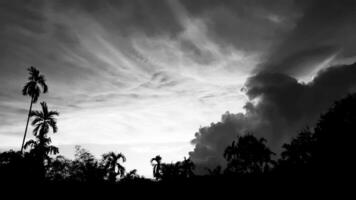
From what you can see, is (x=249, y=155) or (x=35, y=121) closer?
(x=35, y=121)

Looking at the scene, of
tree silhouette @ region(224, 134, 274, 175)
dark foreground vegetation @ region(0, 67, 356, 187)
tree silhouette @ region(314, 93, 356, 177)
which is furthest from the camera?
tree silhouette @ region(224, 134, 274, 175)

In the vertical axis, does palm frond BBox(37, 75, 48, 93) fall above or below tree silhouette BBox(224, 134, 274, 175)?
above

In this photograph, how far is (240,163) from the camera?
53156mm

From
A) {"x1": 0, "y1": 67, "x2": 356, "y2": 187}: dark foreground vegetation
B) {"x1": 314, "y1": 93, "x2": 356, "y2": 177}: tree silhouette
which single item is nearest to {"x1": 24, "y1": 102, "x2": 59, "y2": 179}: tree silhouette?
{"x1": 0, "y1": 67, "x2": 356, "y2": 187}: dark foreground vegetation

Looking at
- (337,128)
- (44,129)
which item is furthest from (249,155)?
(44,129)

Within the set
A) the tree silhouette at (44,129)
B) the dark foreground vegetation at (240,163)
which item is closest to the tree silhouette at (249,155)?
the dark foreground vegetation at (240,163)

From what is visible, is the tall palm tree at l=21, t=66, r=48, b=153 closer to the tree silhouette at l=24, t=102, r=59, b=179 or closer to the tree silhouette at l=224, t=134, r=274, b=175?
the tree silhouette at l=24, t=102, r=59, b=179

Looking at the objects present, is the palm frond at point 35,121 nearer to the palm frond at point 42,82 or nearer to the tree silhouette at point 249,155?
the palm frond at point 42,82

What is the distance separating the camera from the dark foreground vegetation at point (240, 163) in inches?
416

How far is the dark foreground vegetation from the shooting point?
10.6 metres

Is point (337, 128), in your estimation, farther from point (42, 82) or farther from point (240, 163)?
point (42, 82)

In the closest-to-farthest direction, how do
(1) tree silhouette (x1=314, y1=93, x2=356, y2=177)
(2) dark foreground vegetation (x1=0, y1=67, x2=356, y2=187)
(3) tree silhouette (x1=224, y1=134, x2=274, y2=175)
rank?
(2) dark foreground vegetation (x1=0, y1=67, x2=356, y2=187) < (1) tree silhouette (x1=314, y1=93, x2=356, y2=177) < (3) tree silhouette (x1=224, y1=134, x2=274, y2=175)

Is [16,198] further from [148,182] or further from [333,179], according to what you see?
[333,179]

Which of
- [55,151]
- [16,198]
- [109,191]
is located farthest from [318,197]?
[55,151]
